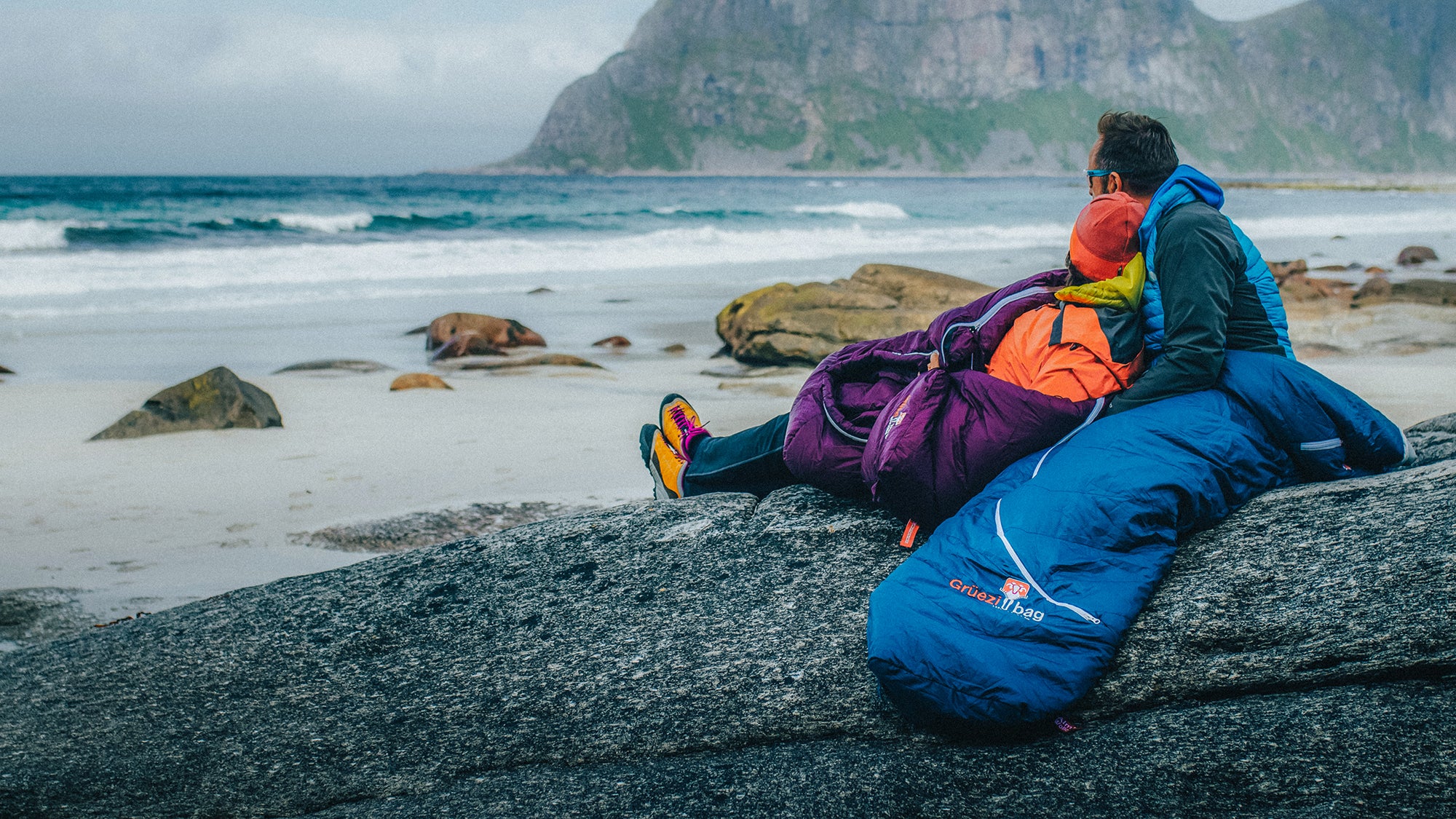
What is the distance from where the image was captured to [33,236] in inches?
964

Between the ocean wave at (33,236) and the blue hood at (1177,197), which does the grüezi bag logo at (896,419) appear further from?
the ocean wave at (33,236)

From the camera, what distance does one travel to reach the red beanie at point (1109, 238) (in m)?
2.95

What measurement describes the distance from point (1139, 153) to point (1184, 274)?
1.81ft

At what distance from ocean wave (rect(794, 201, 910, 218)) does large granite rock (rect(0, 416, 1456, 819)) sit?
33708mm

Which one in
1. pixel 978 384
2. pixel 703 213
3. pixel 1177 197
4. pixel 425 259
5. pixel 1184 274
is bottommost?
pixel 978 384

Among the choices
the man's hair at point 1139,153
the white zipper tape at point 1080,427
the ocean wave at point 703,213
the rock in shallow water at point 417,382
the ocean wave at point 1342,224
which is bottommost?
the rock in shallow water at point 417,382

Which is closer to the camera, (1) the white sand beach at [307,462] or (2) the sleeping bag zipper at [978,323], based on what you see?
(2) the sleeping bag zipper at [978,323]

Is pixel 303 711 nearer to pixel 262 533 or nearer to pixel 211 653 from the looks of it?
pixel 211 653

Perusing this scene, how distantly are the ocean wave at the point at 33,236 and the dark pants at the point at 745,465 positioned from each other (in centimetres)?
2449

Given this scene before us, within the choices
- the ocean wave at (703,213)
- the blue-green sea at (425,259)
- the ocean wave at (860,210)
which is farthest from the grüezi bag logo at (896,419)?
the ocean wave at (860,210)

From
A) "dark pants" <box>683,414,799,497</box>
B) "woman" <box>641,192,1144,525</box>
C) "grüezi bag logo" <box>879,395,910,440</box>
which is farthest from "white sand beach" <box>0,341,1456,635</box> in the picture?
"grüezi bag logo" <box>879,395,910,440</box>

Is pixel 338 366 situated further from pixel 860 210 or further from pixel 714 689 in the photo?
pixel 860 210

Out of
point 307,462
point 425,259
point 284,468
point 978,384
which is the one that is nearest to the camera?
point 978,384

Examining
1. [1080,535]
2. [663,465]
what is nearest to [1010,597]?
[1080,535]
